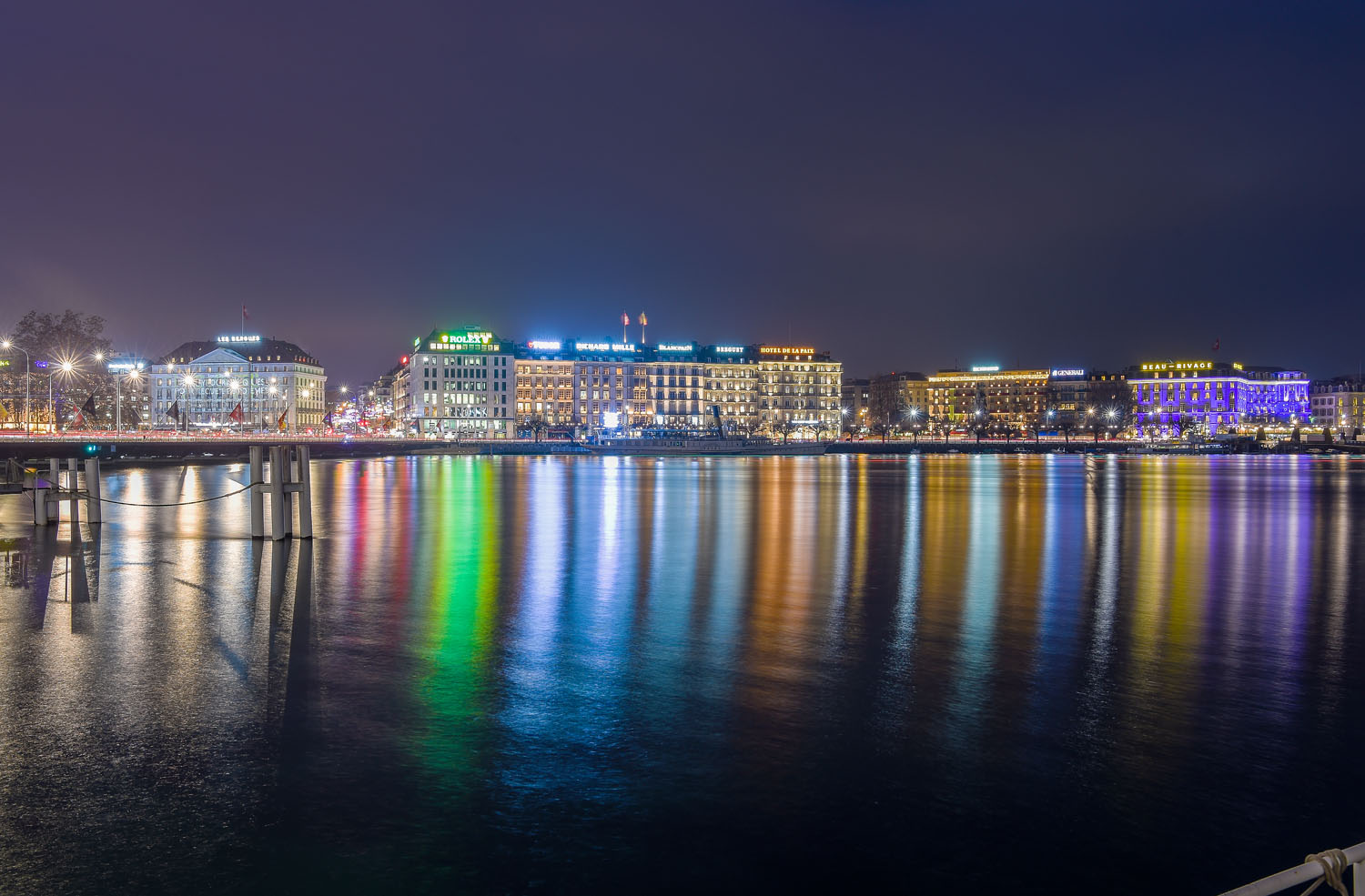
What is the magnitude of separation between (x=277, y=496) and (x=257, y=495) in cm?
47

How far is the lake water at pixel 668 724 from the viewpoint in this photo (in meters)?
6.44

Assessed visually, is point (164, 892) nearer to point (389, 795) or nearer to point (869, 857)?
point (389, 795)

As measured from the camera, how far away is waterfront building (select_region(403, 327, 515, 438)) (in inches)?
7692

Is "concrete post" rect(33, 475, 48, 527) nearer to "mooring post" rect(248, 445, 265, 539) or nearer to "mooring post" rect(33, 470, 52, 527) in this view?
"mooring post" rect(33, 470, 52, 527)

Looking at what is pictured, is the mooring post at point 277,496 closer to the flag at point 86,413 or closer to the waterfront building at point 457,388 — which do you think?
the flag at point 86,413

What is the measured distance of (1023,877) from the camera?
6207mm

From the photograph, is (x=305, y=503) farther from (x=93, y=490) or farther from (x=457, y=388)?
(x=457, y=388)

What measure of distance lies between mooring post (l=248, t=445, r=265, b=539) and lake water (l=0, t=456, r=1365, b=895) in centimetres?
364

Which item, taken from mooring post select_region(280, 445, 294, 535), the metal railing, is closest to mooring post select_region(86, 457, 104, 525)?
mooring post select_region(280, 445, 294, 535)

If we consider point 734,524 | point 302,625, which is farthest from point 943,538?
point 302,625

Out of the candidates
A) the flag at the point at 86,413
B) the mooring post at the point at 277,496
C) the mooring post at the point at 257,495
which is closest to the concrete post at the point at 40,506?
the mooring post at the point at 257,495

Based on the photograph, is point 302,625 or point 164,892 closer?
point 164,892

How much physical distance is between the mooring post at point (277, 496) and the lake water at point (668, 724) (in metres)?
3.49

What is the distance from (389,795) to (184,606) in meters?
9.45
